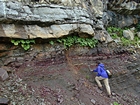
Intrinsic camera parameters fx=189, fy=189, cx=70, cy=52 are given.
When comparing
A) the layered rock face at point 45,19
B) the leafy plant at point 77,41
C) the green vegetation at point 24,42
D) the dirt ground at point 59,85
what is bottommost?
the dirt ground at point 59,85

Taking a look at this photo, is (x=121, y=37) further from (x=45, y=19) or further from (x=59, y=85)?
(x=59, y=85)

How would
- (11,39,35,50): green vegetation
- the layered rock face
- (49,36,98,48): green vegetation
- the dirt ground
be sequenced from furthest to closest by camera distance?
1. (49,36,98,48): green vegetation
2. (11,39,35,50): green vegetation
3. the layered rock face
4. the dirt ground

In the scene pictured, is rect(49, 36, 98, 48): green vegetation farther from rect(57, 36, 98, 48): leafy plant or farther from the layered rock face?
the layered rock face

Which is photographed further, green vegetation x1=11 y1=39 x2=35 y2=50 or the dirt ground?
green vegetation x1=11 y1=39 x2=35 y2=50

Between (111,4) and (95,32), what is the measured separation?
4.40m

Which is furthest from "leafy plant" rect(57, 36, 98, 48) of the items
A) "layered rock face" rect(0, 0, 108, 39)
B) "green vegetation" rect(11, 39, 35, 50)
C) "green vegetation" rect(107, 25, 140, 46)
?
"green vegetation" rect(107, 25, 140, 46)

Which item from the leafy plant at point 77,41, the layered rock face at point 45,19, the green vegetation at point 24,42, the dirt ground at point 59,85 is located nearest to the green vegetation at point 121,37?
the layered rock face at point 45,19

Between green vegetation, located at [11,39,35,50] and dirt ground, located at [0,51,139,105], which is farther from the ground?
green vegetation, located at [11,39,35,50]

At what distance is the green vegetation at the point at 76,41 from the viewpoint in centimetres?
991

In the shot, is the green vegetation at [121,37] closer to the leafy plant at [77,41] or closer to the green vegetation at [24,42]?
the leafy plant at [77,41]

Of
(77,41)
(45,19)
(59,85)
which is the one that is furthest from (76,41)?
(59,85)

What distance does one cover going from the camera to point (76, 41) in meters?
10.4

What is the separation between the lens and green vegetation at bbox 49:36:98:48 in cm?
991

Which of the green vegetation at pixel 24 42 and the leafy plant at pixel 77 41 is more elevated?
the green vegetation at pixel 24 42
